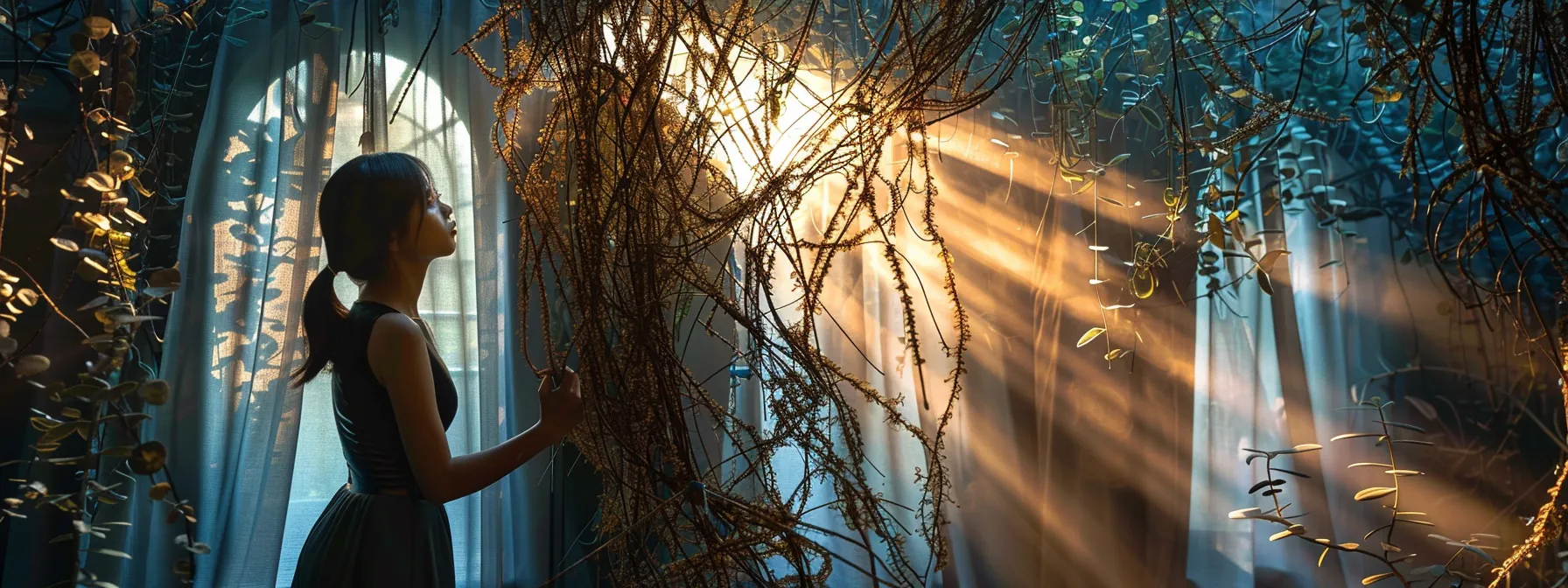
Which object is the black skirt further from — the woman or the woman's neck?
the woman's neck

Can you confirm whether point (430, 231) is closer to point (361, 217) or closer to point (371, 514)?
point (361, 217)

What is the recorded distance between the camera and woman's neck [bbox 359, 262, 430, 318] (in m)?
1.22

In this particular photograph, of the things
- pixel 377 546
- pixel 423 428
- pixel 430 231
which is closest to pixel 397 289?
pixel 430 231

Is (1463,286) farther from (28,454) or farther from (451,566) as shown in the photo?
(28,454)

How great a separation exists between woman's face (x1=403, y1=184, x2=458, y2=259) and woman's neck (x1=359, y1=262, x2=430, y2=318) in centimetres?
3

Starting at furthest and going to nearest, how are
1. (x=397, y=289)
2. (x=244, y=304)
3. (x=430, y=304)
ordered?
(x=430, y=304)
(x=244, y=304)
(x=397, y=289)

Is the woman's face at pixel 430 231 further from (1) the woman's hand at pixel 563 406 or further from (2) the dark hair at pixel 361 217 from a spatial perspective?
(1) the woman's hand at pixel 563 406

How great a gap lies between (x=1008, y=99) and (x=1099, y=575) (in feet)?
3.75

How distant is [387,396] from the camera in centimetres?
117

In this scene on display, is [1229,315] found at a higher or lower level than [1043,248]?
lower

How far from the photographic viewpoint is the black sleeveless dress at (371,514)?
1146 millimetres

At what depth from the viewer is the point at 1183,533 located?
7.29 ft

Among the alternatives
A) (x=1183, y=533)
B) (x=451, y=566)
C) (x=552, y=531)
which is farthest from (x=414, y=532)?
(x=1183, y=533)

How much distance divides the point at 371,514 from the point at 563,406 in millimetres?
343
